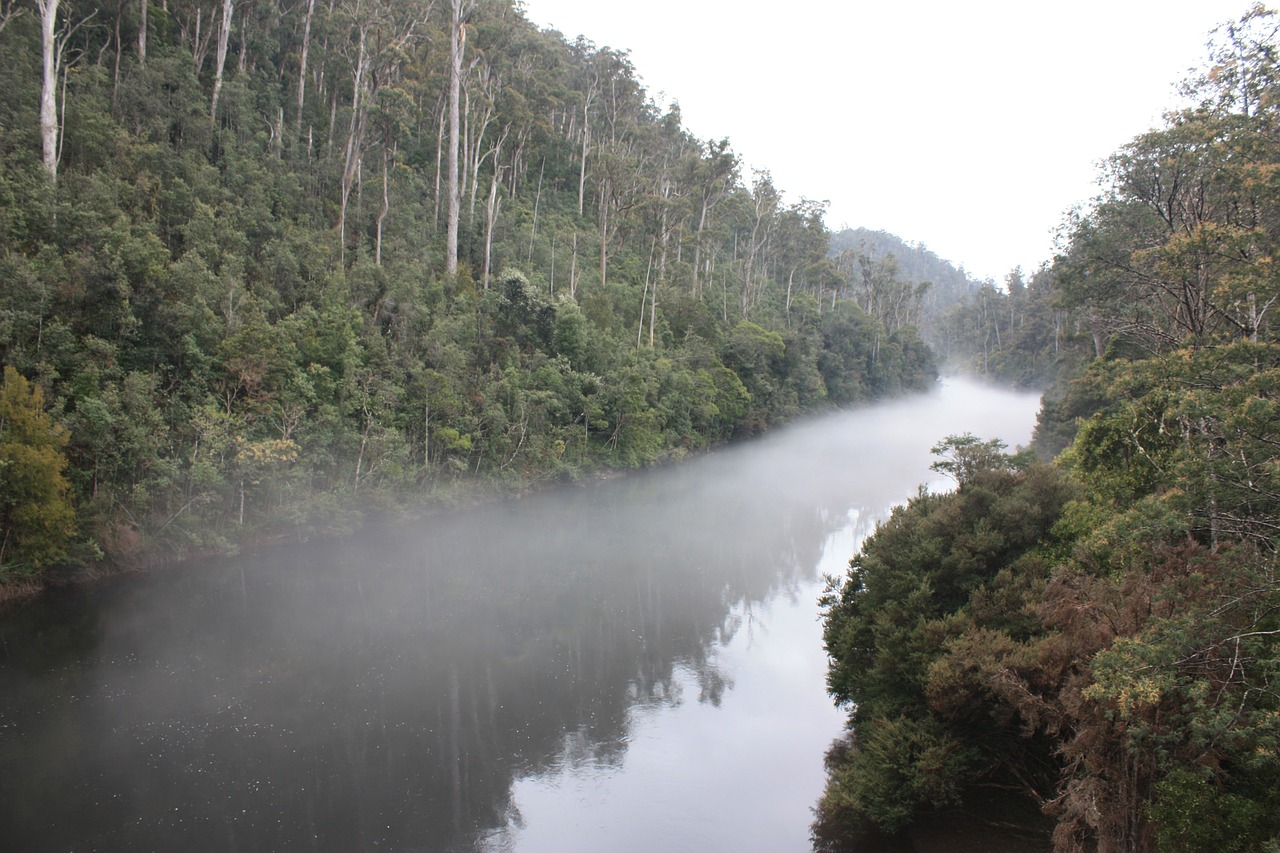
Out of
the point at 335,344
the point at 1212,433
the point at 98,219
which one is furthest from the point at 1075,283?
the point at 98,219

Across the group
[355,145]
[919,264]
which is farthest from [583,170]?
[919,264]

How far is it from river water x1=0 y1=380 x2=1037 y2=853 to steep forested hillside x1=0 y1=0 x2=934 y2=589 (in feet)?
8.46

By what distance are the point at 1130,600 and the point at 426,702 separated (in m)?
10.7

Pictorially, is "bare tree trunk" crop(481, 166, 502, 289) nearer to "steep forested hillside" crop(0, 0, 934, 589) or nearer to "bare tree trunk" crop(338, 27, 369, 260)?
"steep forested hillside" crop(0, 0, 934, 589)

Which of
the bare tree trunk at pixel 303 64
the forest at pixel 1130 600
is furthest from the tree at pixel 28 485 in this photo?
the bare tree trunk at pixel 303 64

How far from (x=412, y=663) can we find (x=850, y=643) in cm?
830

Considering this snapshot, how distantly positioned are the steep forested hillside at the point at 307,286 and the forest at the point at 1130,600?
1529cm

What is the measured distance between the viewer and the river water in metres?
9.89

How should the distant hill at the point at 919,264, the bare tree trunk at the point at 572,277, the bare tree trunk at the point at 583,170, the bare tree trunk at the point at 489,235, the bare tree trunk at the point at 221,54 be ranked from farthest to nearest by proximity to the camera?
the distant hill at the point at 919,264 < the bare tree trunk at the point at 583,170 < the bare tree trunk at the point at 572,277 < the bare tree trunk at the point at 489,235 < the bare tree trunk at the point at 221,54

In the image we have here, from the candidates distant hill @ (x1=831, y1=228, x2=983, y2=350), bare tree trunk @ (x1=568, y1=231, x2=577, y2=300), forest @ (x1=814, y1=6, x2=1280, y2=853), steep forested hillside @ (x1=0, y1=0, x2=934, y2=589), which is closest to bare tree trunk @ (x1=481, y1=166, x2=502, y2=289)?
steep forested hillside @ (x1=0, y1=0, x2=934, y2=589)

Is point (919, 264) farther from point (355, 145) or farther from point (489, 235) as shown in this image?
point (355, 145)

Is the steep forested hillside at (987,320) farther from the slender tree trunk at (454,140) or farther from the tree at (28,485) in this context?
the tree at (28,485)

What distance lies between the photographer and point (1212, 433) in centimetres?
888

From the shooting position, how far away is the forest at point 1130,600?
6.52 m
